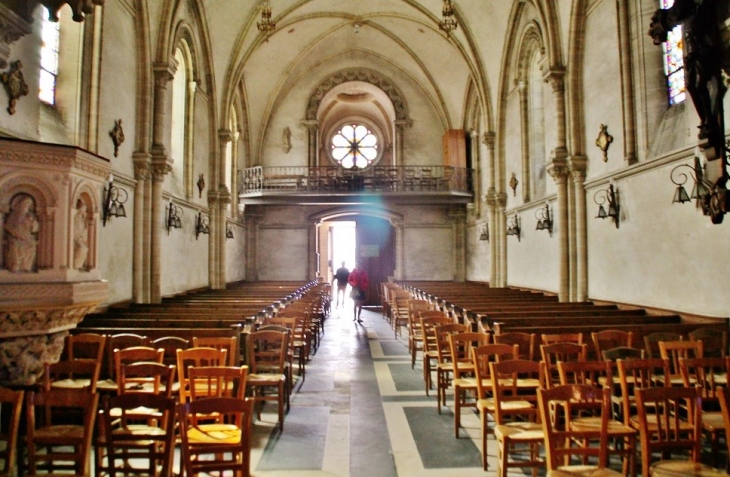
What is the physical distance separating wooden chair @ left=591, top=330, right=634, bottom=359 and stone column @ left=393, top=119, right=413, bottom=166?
720 inches

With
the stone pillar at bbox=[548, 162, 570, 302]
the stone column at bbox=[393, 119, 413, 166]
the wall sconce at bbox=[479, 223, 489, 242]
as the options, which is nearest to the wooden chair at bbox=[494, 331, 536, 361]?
the stone pillar at bbox=[548, 162, 570, 302]

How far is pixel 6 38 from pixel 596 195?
34.0 feet

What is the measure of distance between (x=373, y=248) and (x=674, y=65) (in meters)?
16.7

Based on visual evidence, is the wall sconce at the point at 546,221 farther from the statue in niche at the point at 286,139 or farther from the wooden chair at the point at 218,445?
the statue in niche at the point at 286,139

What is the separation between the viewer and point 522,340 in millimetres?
6801

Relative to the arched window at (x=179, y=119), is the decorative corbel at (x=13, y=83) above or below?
below

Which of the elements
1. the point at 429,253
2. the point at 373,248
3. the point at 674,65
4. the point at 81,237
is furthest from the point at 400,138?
the point at 81,237

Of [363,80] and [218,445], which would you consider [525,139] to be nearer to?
[363,80]

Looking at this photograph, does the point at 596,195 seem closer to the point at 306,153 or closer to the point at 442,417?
the point at 442,417

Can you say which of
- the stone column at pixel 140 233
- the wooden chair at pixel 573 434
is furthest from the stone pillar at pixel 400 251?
the wooden chair at pixel 573 434

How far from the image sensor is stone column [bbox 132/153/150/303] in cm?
1191

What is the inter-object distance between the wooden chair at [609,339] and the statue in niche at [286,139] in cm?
1943

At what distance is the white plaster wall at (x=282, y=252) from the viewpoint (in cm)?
2391

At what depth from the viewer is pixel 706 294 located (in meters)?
8.12
